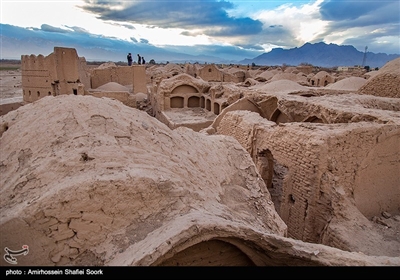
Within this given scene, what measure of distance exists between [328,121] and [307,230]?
368 cm

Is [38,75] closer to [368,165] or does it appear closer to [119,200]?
[119,200]

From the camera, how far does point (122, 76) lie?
25.1m

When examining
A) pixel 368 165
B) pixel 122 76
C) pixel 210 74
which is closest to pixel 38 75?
pixel 122 76

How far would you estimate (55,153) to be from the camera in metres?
2.87

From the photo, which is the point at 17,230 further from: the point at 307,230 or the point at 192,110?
the point at 192,110

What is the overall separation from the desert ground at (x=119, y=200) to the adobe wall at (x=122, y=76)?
2020 centimetres

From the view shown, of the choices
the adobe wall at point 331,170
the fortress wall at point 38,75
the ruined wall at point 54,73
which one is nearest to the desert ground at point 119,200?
the adobe wall at point 331,170

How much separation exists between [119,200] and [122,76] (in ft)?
79.5

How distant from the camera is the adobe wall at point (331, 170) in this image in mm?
6102

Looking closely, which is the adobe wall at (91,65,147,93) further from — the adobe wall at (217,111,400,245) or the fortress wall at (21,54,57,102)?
the adobe wall at (217,111,400,245)

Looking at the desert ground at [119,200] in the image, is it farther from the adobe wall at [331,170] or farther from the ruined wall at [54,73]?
the ruined wall at [54,73]

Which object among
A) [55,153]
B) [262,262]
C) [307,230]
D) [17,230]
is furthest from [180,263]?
[307,230]

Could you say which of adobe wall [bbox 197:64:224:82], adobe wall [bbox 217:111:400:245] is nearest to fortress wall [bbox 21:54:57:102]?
adobe wall [bbox 217:111:400:245]

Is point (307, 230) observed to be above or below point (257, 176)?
below
